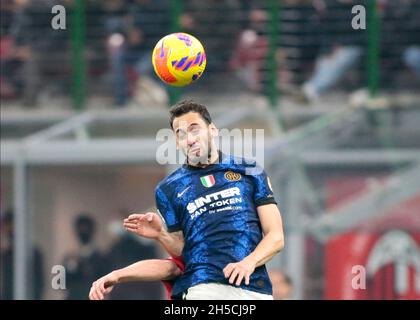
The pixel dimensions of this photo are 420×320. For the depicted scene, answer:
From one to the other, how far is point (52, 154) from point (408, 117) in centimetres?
441

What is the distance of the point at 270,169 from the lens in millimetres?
14992


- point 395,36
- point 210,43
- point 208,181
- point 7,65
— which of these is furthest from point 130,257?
point 208,181

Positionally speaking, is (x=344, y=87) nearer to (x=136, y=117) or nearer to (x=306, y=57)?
(x=306, y=57)

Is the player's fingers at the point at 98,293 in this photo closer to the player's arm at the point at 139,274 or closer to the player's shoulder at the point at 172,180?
the player's arm at the point at 139,274

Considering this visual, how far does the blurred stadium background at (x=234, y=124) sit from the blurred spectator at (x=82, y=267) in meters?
0.02

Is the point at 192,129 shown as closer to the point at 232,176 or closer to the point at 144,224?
the point at 232,176

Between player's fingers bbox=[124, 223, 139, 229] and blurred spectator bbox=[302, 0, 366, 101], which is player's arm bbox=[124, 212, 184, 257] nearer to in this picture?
player's fingers bbox=[124, 223, 139, 229]

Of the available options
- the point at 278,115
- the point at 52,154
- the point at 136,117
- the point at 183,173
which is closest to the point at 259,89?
the point at 278,115

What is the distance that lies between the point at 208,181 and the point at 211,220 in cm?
28

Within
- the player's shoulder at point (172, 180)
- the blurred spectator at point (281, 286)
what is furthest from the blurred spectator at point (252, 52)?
the player's shoulder at point (172, 180)

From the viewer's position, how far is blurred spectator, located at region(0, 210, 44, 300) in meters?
15.5

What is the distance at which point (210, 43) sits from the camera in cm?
1644
